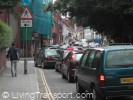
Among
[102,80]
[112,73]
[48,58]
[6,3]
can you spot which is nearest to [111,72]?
[112,73]

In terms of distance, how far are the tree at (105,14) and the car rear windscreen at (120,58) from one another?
19.3 meters

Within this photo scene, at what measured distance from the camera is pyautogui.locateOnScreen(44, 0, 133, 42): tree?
3130cm

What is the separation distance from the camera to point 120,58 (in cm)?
1109

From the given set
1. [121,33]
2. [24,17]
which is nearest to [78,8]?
[121,33]

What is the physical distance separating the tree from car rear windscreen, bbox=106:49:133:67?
19320 mm

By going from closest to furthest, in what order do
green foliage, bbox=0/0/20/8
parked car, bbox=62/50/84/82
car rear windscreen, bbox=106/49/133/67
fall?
car rear windscreen, bbox=106/49/133/67, parked car, bbox=62/50/84/82, green foliage, bbox=0/0/20/8

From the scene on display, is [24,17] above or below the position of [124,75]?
above

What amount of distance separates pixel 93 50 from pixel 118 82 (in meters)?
2.01

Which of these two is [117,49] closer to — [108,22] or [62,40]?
[108,22]

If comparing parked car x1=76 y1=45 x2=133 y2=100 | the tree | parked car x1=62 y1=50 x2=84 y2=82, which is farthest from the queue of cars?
the tree

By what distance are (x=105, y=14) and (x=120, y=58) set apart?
74.4ft

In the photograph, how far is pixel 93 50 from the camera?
493 inches

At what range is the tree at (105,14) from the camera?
1232 inches

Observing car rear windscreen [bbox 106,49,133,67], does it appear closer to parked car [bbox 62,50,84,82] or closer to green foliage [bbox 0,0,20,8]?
parked car [bbox 62,50,84,82]
